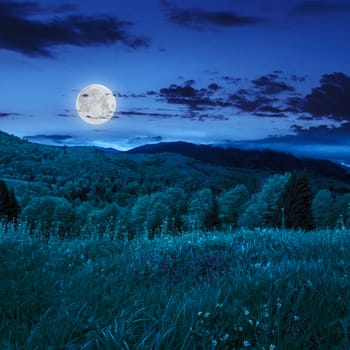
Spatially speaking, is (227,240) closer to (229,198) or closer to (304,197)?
(304,197)

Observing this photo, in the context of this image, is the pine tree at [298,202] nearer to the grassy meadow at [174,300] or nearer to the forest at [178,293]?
the forest at [178,293]

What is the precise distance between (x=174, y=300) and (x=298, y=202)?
129ft

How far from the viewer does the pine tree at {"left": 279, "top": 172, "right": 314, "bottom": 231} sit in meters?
40.4

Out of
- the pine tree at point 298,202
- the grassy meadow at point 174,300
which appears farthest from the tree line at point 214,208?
the grassy meadow at point 174,300

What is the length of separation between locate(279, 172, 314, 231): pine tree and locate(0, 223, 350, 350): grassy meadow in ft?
113

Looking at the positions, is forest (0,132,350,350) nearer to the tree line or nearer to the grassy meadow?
the grassy meadow

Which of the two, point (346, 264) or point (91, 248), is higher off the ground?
point (346, 264)

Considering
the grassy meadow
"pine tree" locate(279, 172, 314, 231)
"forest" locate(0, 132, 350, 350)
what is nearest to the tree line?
"pine tree" locate(279, 172, 314, 231)

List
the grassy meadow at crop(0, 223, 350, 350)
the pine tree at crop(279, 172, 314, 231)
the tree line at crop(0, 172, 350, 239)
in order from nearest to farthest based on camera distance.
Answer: the grassy meadow at crop(0, 223, 350, 350) < the pine tree at crop(279, 172, 314, 231) < the tree line at crop(0, 172, 350, 239)

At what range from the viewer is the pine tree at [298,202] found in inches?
1590

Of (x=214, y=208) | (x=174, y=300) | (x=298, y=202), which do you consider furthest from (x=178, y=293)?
(x=214, y=208)

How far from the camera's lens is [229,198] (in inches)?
3150

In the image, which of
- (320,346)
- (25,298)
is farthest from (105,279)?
(320,346)

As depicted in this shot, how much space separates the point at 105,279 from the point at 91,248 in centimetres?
263
